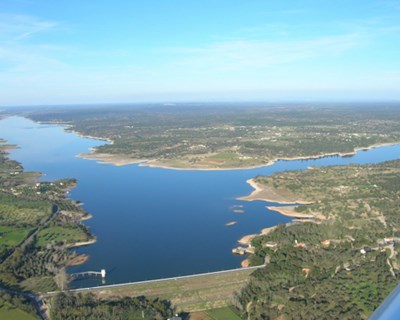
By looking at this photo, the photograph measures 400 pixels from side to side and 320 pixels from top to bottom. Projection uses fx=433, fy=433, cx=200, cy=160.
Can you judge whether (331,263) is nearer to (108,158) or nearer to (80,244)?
(80,244)

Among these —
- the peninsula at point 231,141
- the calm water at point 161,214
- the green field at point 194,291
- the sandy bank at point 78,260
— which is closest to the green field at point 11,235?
the calm water at point 161,214

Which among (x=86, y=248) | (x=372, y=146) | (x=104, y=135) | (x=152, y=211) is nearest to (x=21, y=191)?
(x=152, y=211)

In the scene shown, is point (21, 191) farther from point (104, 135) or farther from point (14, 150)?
point (104, 135)

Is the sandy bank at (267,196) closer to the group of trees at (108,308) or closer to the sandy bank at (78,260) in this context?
the sandy bank at (78,260)

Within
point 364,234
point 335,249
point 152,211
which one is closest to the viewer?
point 335,249

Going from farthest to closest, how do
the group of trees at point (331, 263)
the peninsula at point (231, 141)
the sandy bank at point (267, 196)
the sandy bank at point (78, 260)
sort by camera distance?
the peninsula at point (231, 141), the sandy bank at point (267, 196), the sandy bank at point (78, 260), the group of trees at point (331, 263)

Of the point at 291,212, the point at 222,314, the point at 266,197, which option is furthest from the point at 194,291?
the point at 266,197

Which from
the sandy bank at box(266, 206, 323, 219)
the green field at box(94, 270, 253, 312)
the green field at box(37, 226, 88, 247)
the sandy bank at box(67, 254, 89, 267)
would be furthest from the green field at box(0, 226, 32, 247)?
the sandy bank at box(266, 206, 323, 219)
